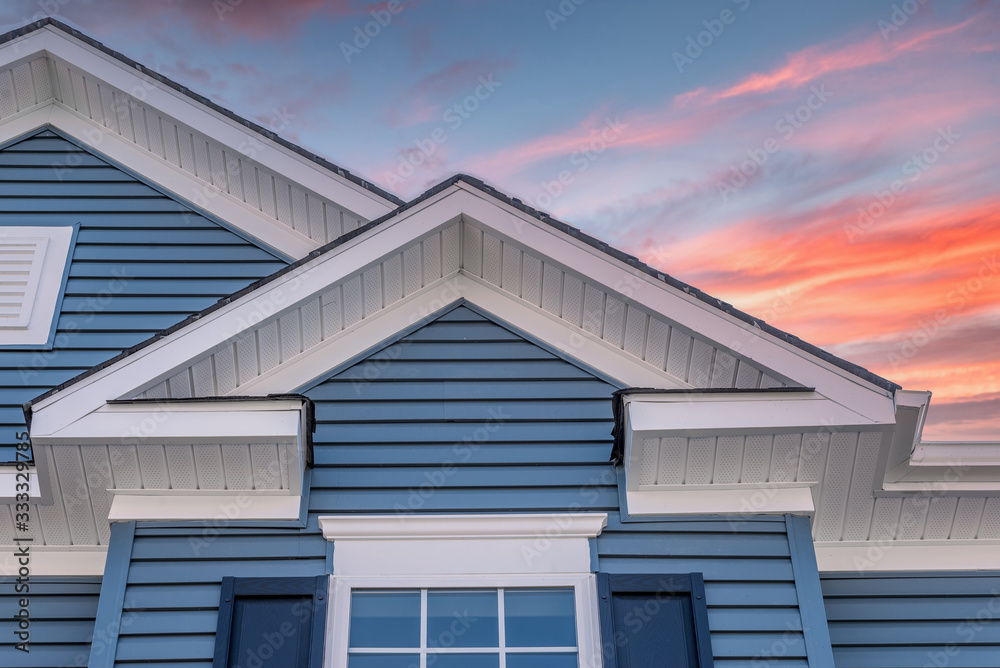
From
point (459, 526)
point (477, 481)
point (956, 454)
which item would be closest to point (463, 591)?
point (459, 526)

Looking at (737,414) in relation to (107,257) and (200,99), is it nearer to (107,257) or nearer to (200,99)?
(107,257)

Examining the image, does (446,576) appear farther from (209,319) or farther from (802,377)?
(802,377)

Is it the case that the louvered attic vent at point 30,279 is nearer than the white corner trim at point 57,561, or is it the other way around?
the white corner trim at point 57,561

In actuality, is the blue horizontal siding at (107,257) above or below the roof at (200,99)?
below

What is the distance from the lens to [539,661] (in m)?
4.46

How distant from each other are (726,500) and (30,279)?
5229mm

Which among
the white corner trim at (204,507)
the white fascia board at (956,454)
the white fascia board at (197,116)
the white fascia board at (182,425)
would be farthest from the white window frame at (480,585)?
the white fascia board at (197,116)

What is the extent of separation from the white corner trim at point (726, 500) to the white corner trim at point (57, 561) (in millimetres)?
3218

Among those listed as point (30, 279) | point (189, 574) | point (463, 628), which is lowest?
point (463, 628)

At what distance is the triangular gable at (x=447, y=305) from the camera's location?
4.82m

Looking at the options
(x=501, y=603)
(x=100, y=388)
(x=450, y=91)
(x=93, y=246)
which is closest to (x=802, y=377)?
(x=501, y=603)

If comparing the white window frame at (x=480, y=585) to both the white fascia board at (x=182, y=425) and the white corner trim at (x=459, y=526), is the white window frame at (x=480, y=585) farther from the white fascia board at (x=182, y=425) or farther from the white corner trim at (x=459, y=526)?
the white fascia board at (x=182, y=425)

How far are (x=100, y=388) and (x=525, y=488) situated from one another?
8.11 ft

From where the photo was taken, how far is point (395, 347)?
18.2 feet
